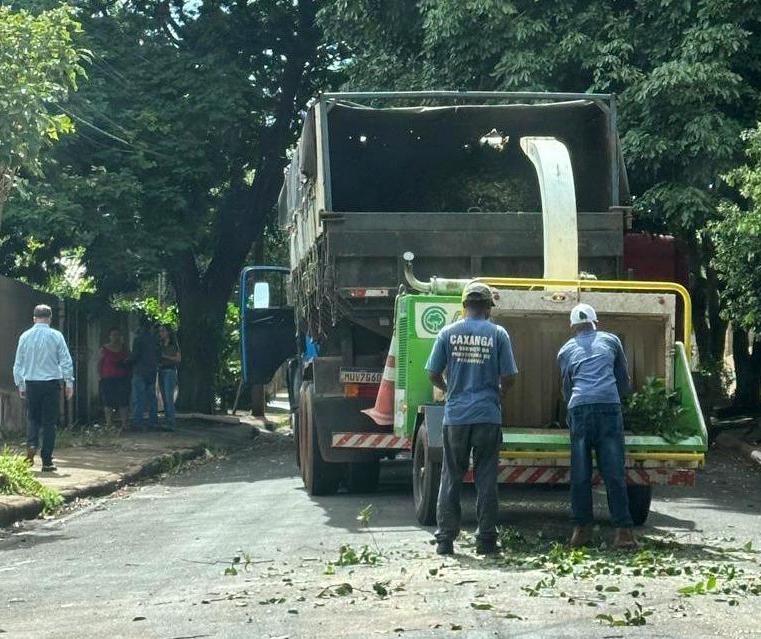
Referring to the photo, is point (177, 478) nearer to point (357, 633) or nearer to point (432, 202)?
point (432, 202)

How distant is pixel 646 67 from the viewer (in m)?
19.5

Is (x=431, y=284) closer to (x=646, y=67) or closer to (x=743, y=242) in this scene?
(x=743, y=242)

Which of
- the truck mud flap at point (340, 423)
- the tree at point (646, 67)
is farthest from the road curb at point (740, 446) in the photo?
the truck mud flap at point (340, 423)

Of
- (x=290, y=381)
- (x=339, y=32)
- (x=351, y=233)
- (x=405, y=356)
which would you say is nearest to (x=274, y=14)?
(x=339, y=32)

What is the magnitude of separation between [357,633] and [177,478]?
11.2m

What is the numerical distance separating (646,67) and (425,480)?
9775 mm

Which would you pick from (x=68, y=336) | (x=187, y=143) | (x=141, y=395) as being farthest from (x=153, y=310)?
(x=187, y=143)

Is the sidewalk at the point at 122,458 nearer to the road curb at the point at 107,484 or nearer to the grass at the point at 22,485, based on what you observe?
the road curb at the point at 107,484

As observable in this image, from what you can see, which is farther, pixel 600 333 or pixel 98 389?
pixel 98 389

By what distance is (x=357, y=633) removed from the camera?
6953 mm

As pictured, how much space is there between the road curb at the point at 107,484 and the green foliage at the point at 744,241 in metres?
7.20

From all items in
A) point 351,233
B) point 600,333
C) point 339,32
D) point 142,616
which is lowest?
point 142,616

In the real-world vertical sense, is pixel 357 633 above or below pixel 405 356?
below

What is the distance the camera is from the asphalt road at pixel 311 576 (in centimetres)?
720
